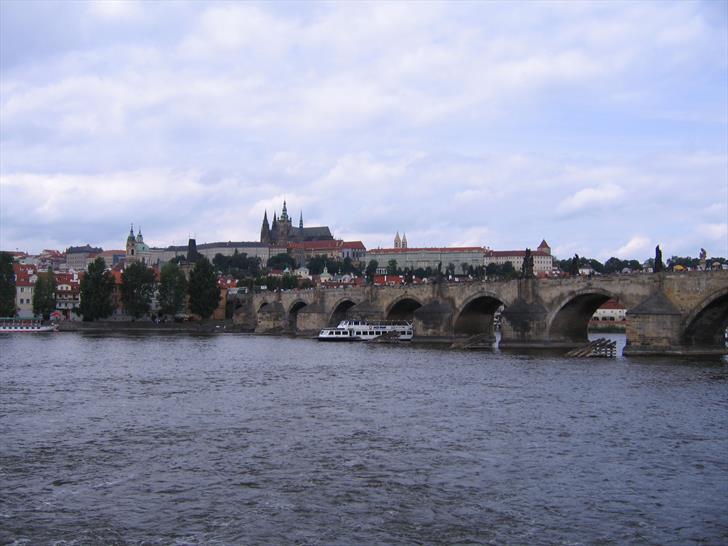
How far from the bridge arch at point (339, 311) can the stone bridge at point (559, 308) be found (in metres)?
0.16

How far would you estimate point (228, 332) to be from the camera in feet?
364

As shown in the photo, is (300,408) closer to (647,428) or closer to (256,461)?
(256,461)

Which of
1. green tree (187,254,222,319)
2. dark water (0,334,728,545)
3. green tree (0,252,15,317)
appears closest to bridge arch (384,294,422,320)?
green tree (187,254,222,319)

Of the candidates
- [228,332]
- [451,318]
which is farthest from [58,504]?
[228,332]

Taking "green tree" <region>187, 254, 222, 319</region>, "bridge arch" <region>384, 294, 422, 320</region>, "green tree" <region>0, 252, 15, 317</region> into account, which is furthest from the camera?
"green tree" <region>187, 254, 222, 319</region>

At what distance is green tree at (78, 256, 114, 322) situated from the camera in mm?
109688

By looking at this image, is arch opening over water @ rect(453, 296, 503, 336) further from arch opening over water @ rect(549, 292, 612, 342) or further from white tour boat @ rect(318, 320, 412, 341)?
arch opening over water @ rect(549, 292, 612, 342)

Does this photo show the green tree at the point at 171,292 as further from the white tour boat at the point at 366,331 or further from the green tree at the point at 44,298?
the white tour boat at the point at 366,331

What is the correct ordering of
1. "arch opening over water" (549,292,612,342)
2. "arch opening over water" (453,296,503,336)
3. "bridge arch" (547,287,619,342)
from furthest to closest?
1. "arch opening over water" (453,296,503,336)
2. "arch opening over water" (549,292,612,342)
3. "bridge arch" (547,287,619,342)

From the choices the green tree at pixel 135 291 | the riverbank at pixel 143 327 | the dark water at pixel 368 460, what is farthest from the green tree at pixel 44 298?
the dark water at pixel 368 460

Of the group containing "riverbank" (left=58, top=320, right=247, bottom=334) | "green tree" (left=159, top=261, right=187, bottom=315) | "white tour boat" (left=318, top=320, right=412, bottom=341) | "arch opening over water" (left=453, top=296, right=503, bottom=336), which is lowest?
"riverbank" (left=58, top=320, right=247, bottom=334)

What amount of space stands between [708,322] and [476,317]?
26.5 meters

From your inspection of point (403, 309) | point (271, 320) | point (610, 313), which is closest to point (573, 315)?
point (403, 309)

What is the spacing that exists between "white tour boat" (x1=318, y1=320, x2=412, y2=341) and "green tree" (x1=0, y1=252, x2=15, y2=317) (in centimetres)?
4828
